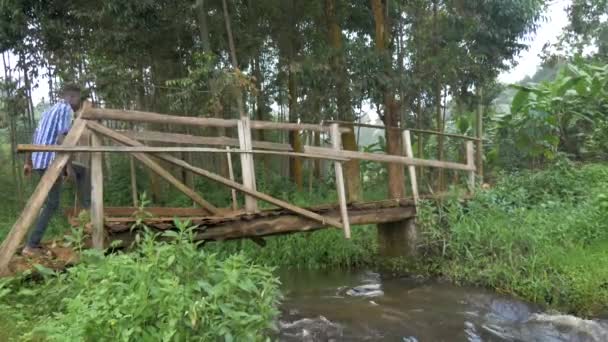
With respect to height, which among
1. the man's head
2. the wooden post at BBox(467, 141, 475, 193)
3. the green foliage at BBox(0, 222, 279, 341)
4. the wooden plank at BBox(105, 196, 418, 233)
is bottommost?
the green foliage at BBox(0, 222, 279, 341)

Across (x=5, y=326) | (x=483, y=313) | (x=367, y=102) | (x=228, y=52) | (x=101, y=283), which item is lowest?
(x=483, y=313)

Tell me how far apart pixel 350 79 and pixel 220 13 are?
9.44ft

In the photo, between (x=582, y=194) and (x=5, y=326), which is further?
(x=582, y=194)

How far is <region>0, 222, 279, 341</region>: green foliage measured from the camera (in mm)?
3084

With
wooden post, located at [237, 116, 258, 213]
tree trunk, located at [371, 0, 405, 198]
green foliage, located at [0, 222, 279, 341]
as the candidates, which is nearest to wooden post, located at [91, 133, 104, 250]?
green foliage, located at [0, 222, 279, 341]

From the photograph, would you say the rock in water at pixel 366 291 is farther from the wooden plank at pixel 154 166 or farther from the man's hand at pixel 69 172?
the man's hand at pixel 69 172

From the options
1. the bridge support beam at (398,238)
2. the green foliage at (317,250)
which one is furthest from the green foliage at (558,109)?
the bridge support beam at (398,238)

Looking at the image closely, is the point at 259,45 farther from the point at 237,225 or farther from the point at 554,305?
the point at 554,305

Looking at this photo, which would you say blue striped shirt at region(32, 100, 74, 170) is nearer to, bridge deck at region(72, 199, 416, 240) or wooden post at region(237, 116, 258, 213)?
bridge deck at region(72, 199, 416, 240)

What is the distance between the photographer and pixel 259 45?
1105 centimetres

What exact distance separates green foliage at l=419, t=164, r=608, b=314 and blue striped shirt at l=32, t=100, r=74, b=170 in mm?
4942

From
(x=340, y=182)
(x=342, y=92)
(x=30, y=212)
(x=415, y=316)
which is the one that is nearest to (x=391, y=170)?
(x=342, y=92)

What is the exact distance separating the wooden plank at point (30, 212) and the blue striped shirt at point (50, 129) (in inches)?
13.9

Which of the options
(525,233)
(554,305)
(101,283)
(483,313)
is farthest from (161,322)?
(525,233)
